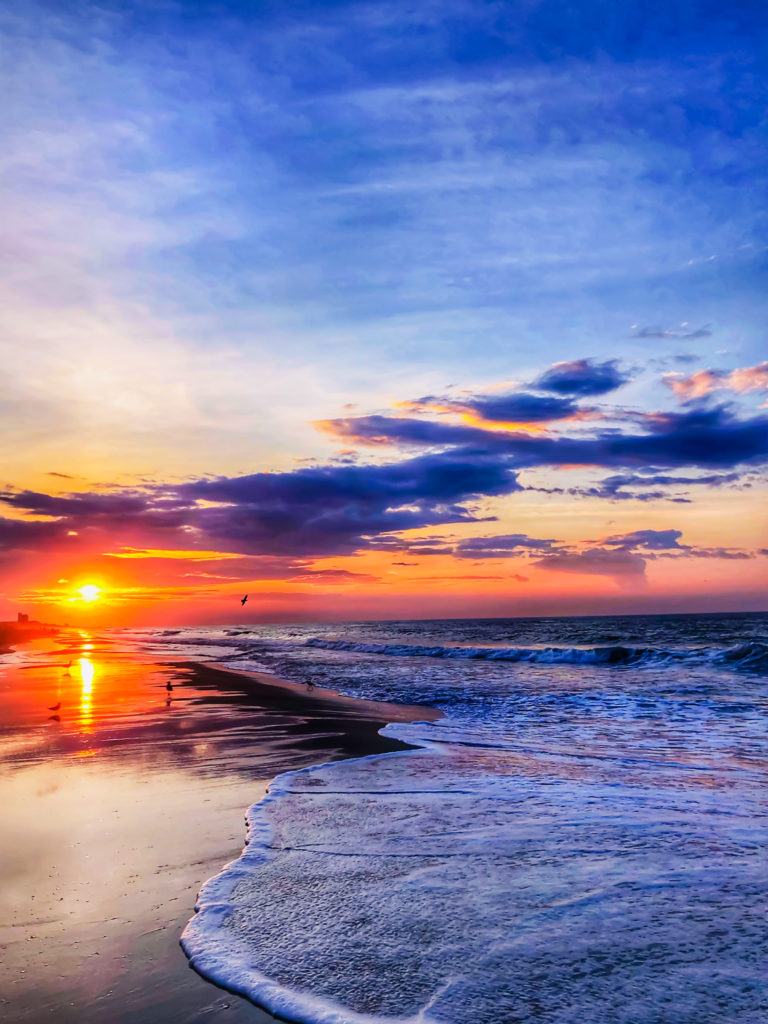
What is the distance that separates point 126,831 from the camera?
23.7ft

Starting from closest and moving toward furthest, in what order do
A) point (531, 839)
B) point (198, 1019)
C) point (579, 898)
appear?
1. point (198, 1019)
2. point (579, 898)
3. point (531, 839)

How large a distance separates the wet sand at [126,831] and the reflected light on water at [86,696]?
0.39 feet

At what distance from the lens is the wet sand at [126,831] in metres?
4.21

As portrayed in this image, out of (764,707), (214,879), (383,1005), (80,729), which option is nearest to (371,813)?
(214,879)

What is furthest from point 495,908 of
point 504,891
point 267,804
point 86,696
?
point 86,696

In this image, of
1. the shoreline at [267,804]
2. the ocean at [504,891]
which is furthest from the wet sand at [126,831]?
the ocean at [504,891]

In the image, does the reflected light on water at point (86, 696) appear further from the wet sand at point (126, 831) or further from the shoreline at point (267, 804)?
the shoreline at point (267, 804)

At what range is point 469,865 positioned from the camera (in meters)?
6.39

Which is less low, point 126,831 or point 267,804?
point 126,831

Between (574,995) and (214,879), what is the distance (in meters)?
3.24

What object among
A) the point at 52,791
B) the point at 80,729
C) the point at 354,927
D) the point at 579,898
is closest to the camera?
the point at 354,927

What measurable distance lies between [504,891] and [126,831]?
4.04 meters

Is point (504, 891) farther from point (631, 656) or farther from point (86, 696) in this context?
point (631, 656)

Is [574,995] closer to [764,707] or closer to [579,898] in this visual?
[579,898]
